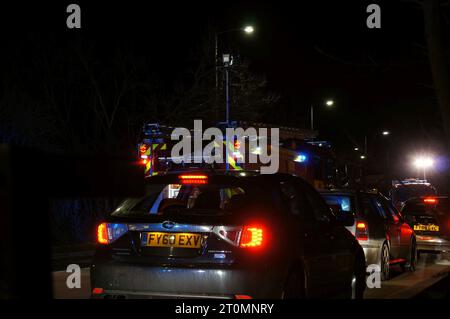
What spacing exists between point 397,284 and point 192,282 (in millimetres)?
6501

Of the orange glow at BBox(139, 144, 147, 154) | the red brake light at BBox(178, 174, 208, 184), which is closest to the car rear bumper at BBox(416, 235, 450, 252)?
the orange glow at BBox(139, 144, 147, 154)

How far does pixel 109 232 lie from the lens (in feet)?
23.0

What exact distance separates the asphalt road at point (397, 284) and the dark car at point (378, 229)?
33 centimetres

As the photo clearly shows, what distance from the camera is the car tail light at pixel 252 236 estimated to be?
659cm

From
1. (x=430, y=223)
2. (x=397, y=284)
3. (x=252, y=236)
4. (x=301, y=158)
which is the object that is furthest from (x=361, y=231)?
(x=301, y=158)

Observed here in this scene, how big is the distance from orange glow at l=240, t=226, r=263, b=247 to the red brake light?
820 millimetres

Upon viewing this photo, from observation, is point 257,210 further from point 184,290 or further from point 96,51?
point 96,51

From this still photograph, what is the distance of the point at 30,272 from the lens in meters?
2.50

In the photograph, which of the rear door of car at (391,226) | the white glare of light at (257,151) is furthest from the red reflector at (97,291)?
the white glare of light at (257,151)

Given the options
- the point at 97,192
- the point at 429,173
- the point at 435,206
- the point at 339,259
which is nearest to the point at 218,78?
the point at 435,206

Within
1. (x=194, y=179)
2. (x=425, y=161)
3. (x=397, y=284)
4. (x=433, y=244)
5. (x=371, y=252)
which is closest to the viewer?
(x=194, y=179)

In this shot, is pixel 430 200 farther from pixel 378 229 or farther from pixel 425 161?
pixel 425 161

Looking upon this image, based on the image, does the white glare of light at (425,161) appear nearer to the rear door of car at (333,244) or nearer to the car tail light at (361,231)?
the car tail light at (361,231)

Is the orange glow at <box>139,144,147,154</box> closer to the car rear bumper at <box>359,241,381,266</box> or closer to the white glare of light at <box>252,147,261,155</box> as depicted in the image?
the white glare of light at <box>252,147,261,155</box>
